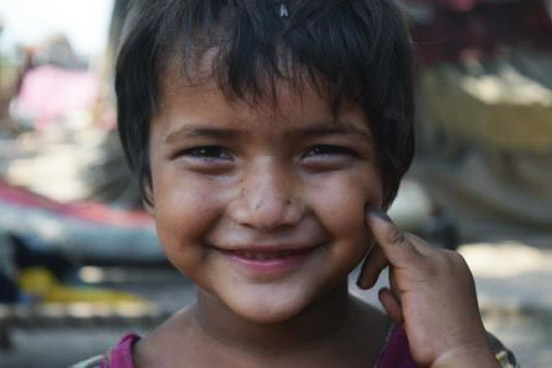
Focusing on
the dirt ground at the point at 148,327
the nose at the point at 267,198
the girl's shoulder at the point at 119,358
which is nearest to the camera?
the nose at the point at 267,198

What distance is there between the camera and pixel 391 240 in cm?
144

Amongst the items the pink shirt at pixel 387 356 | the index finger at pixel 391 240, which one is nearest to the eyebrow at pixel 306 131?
the index finger at pixel 391 240

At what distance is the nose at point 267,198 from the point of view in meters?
1.36

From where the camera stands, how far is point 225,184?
141 cm

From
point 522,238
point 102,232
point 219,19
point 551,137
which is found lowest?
point 522,238

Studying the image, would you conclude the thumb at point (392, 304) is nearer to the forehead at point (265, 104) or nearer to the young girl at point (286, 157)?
the young girl at point (286, 157)

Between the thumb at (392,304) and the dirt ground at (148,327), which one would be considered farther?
the dirt ground at (148,327)

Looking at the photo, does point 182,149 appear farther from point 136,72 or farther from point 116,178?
point 116,178

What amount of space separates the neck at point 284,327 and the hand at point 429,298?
0.12 meters

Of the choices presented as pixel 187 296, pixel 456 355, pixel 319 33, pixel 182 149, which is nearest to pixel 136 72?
pixel 182 149

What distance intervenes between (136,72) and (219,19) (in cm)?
17

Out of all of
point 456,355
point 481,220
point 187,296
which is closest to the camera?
point 456,355

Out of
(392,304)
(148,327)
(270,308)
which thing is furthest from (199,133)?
(148,327)

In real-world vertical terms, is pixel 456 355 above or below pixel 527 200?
above
